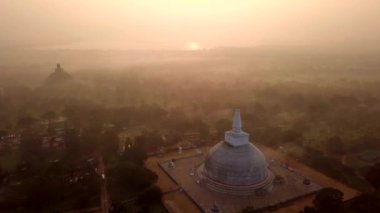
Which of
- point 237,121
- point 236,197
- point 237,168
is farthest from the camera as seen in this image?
point 237,121

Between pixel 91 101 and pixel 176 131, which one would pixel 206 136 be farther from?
pixel 91 101

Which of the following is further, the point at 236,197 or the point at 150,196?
the point at 236,197

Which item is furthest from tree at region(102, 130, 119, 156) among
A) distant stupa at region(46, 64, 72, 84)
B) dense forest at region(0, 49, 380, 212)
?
distant stupa at region(46, 64, 72, 84)

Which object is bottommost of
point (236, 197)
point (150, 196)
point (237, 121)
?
point (236, 197)

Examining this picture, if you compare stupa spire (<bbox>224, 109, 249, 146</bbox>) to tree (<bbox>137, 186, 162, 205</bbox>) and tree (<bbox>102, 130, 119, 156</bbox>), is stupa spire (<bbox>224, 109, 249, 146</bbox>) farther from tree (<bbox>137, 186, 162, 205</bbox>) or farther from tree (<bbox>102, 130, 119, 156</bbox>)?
tree (<bbox>102, 130, 119, 156</bbox>)

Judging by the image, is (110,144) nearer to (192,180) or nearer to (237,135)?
(192,180)

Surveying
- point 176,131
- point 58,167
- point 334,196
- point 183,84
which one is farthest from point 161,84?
point 334,196

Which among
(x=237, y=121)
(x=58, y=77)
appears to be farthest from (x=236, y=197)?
(x=58, y=77)

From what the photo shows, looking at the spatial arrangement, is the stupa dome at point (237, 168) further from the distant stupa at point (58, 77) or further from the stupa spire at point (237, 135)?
the distant stupa at point (58, 77)
